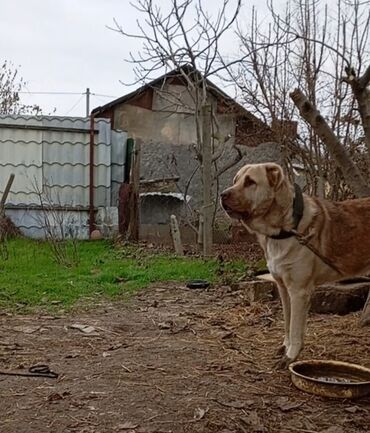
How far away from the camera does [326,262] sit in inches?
149

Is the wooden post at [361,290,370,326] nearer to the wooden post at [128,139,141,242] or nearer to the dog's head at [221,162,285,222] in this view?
the dog's head at [221,162,285,222]

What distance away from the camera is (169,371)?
11.8 feet

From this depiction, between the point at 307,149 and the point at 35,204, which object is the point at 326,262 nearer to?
the point at 307,149

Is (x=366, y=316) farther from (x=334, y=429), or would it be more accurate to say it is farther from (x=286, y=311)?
(x=334, y=429)

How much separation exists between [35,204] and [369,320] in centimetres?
823

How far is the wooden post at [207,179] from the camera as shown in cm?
870

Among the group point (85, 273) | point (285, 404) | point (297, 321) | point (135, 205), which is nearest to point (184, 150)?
point (135, 205)

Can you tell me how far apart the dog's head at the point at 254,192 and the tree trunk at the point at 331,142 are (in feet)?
3.31

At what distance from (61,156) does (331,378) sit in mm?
9224

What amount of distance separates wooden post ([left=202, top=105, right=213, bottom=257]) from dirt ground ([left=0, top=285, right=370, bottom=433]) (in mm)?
2937

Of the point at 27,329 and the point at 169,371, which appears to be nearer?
the point at 169,371

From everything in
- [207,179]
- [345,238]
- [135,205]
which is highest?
[207,179]

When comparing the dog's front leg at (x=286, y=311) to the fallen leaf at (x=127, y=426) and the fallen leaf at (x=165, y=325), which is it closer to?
the fallen leaf at (x=165, y=325)

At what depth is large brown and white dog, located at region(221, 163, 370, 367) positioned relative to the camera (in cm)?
371
